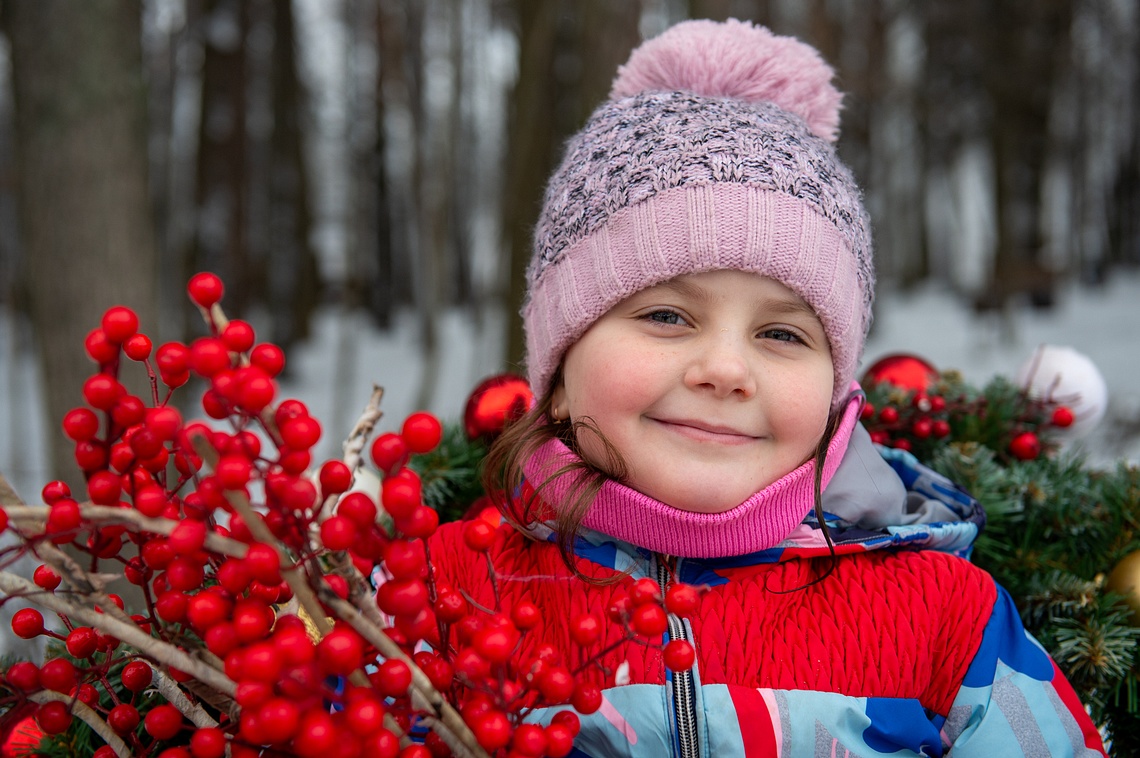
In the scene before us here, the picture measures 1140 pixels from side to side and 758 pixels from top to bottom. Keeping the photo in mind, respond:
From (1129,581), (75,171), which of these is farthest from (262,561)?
(75,171)

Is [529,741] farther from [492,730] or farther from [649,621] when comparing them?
[649,621]

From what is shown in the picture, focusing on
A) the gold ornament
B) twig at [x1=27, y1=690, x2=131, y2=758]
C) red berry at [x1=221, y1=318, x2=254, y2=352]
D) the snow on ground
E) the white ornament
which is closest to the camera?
red berry at [x1=221, y1=318, x2=254, y2=352]

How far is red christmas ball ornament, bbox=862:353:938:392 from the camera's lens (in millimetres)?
2178

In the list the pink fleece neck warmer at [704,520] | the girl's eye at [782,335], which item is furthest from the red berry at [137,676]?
the girl's eye at [782,335]

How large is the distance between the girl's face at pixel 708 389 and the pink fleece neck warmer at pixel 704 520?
0.07ft

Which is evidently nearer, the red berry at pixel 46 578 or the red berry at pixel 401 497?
the red berry at pixel 401 497

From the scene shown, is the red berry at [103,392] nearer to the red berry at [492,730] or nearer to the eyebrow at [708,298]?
the red berry at [492,730]

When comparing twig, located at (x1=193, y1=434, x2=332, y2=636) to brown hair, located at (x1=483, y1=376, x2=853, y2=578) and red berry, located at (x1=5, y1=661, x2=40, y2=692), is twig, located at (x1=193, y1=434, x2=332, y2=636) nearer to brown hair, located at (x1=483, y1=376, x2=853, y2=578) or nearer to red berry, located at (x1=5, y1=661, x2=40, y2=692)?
red berry, located at (x1=5, y1=661, x2=40, y2=692)

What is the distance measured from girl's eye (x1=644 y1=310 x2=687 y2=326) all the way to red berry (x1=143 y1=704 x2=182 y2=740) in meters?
0.88

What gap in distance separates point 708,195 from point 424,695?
92 centimetres

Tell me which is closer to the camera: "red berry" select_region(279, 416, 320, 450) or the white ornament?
"red berry" select_region(279, 416, 320, 450)

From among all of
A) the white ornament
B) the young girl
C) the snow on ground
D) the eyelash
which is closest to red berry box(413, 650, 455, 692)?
the young girl

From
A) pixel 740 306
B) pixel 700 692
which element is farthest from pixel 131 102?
pixel 700 692

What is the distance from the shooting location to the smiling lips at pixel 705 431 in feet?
4.37
